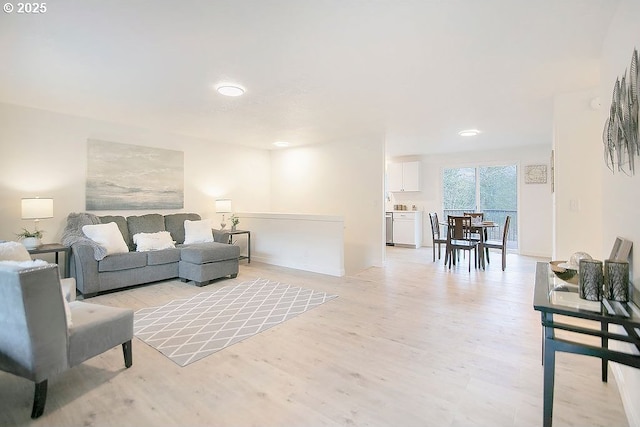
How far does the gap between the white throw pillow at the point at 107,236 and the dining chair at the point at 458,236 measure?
498 cm

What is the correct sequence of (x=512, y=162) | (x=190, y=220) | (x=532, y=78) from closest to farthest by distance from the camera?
1. (x=532, y=78)
2. (x=190, y=220)
3. (x=512, y=162)

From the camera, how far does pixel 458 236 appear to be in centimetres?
527

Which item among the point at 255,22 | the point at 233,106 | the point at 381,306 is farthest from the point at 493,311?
the point at 233,106

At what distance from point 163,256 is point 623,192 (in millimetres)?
4766

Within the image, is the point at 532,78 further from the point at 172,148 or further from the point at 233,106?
the point at 172,148

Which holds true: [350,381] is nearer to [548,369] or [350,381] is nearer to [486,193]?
[548,369]

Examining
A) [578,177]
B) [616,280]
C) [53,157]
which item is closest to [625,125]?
[616,280]

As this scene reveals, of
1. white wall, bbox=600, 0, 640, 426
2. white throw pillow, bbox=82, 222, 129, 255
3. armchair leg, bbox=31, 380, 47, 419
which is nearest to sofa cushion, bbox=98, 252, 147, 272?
white throw pillow, bbox=82, 222, 129, 255

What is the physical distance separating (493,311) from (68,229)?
534cm

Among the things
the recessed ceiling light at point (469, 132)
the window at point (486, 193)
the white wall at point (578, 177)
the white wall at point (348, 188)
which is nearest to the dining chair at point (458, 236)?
the white wall at point (348, 188)

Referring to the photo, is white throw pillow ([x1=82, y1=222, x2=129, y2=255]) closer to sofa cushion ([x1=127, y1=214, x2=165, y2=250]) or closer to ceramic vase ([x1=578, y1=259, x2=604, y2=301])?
sofa cushion ([x1=127, y1=214, x2=165, y2=250])

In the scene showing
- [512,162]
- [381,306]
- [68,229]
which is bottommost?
[381,306]

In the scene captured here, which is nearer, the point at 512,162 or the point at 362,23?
the point at 362,23

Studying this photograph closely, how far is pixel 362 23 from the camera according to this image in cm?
203
